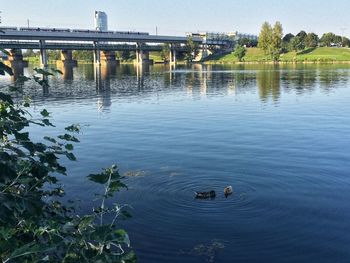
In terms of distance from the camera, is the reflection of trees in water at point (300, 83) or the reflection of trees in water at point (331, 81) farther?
the reflection of trees in water at point (331, 81)

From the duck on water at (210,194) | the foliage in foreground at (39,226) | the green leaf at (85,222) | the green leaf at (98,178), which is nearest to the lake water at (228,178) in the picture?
the duck on water at (210,194)

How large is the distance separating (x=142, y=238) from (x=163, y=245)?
986mm

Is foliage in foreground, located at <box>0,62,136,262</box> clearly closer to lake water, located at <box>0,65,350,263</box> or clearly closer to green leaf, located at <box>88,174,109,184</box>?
green leaf, located at <box>88,174,109,184</box>

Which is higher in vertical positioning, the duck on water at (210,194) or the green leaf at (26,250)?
the green leaf at (26,250)

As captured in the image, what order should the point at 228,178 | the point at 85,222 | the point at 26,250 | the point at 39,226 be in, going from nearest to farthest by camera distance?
the point at 26,250, the point at 85,222, the point at 39,226, the point at 228,178

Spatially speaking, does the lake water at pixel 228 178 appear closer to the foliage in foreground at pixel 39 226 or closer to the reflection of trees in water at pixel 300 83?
the foliage in foreground at pixel 39 226

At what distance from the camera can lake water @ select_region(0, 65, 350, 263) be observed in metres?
15.0

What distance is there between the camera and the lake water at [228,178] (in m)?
15.0

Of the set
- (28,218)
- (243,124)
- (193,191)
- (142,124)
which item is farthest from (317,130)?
(28,218)

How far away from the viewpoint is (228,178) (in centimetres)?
2220

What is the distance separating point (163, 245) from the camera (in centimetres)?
1501

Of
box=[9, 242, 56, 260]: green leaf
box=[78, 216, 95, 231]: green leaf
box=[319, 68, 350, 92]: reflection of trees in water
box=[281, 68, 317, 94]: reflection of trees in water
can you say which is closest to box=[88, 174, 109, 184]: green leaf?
box=[78, 216, 95, 231]: green leaf

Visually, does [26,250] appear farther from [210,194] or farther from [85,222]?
[210,194]

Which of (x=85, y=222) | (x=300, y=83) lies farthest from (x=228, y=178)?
(x=300, y=83)
